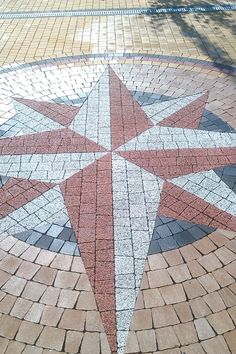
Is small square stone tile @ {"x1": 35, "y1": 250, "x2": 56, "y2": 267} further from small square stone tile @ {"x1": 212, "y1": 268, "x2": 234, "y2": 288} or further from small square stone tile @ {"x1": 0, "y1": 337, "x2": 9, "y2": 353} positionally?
small square stone tile @ {"x1": 212, "y1": 268, "x2": 234, "y2": 288}

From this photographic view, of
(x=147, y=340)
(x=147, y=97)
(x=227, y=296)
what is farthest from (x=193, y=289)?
(x=147, y=97)

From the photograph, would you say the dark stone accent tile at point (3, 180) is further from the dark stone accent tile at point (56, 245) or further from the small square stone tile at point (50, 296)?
the small square stone tile at point (50, 296)

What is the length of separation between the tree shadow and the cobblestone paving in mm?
134

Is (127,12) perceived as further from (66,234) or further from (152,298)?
(152,298)

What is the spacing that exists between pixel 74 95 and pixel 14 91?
121 centimetres

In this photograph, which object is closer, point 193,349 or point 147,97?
point 193,349

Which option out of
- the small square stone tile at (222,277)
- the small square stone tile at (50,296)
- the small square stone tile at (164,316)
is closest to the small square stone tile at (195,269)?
the small square stone tile at (222,277)

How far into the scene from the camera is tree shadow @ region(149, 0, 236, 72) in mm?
8680

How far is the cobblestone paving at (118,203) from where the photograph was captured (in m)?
3.76

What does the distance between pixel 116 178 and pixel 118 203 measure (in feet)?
1.56

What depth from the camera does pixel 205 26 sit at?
10102 mm

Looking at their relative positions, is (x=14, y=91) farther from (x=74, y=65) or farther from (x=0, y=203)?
(x=0, y=203)

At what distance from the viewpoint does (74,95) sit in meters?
7.22

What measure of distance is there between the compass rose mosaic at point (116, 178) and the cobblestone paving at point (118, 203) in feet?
0.06
